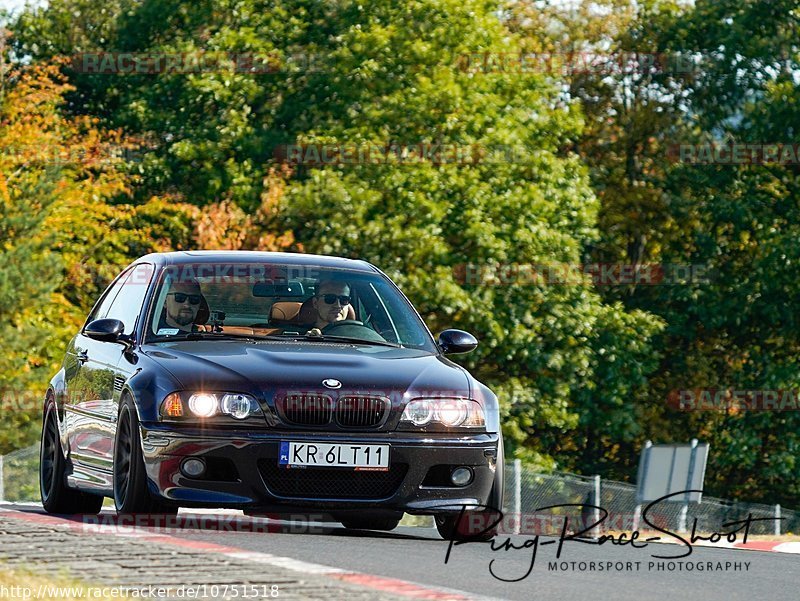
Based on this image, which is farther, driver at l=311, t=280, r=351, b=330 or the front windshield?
driver at l=311, t=280, r=351, b=330

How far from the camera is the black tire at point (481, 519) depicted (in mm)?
10492

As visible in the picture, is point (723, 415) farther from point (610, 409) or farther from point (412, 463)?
point (412, 463)

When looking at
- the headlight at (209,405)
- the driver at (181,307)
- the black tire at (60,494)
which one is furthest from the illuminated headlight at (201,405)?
the black tire at (60,494)

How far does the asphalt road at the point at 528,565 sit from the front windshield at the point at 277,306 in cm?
123

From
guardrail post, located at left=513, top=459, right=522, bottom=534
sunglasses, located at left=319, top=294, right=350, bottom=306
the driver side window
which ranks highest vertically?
sunglasses, located at left=319, top=294, right=350, bottom=306

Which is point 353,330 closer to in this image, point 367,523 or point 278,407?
point 278,407

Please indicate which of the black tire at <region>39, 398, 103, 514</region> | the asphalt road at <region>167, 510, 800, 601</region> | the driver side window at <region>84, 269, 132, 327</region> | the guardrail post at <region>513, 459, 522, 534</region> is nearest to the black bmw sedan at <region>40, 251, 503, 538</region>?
the asphalt road at <region>167, 510, 800, 601</region>

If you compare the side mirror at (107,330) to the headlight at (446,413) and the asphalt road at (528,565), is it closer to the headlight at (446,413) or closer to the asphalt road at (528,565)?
the asphalt road at (528,565)

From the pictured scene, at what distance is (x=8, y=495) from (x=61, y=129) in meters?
19.1

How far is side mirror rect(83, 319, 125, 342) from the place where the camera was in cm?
1082

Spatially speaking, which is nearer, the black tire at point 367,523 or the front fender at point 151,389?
the front fender at point 151,389

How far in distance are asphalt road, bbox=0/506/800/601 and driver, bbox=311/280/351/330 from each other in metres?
1.34

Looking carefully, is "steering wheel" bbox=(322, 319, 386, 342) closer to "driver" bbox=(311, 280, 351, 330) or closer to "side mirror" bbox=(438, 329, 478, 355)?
"driver" bbox=(311, 280, 351, 330)

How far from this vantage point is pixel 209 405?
9.80 m
